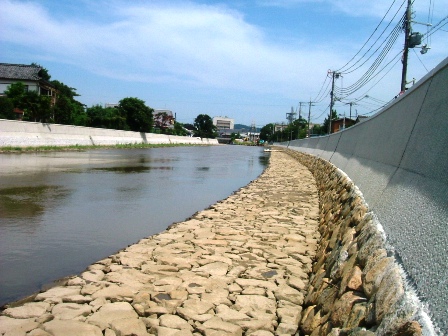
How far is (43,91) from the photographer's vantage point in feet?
177

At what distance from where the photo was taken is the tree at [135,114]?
65562 millimetres

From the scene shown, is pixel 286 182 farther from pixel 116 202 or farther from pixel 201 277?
pixel 201 277

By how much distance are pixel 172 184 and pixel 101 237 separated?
7.87 metres

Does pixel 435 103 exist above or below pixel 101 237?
above

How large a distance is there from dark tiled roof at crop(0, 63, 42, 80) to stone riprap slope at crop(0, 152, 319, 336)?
167 ft

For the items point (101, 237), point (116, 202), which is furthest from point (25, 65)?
point (101, 237)

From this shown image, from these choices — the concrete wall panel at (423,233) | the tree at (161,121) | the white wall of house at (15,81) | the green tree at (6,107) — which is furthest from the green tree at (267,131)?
the concrete wall panel at (423,233)

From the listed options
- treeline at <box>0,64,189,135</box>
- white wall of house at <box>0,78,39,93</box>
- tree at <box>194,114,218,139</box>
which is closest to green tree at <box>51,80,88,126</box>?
treeline at <box>0,64,189,135</box>

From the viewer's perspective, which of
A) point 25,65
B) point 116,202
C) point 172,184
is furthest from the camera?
point 25,65

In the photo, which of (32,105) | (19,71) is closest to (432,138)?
(32,105)

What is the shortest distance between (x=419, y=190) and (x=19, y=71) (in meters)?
56.5

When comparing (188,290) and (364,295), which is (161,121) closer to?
(188,290)

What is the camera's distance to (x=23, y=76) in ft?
167

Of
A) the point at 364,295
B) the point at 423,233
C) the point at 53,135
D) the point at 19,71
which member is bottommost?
the point at 364,295
